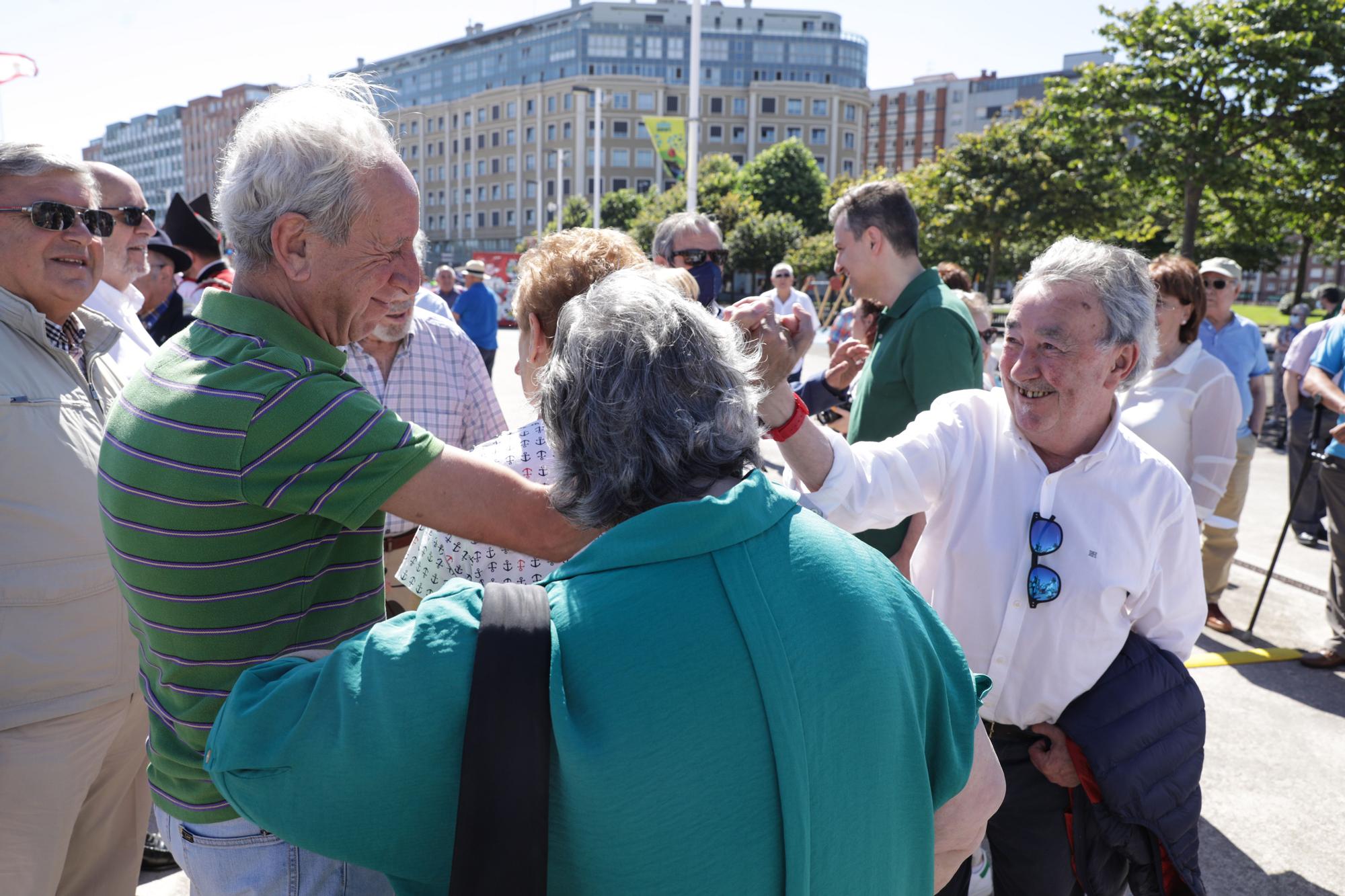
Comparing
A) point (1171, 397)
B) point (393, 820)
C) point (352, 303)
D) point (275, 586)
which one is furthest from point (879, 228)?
point (393, 820)

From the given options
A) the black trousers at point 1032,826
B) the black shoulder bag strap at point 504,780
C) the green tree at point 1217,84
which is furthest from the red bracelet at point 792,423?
the green tree at point 1217,84

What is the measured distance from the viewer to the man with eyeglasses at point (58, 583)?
210 cm

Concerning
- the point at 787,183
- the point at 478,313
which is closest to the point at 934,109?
the point at 787,183

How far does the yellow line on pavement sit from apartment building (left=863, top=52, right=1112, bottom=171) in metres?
110

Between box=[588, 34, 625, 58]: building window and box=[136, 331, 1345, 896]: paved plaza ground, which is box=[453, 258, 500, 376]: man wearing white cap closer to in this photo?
box=[136, 331, 1345, 896]: paved plaza ground

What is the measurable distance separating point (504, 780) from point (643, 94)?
94816 millimetres

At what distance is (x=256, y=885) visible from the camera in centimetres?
149

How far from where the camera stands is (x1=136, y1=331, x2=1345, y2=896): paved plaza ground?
3.20 m

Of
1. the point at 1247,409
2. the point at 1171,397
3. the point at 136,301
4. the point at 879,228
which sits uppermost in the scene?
the point at 879,228

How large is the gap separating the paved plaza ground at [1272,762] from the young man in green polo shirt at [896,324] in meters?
1.25

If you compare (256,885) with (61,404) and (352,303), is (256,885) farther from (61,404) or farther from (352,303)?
(61,404)

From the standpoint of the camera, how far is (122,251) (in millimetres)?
3672

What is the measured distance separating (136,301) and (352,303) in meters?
3.91

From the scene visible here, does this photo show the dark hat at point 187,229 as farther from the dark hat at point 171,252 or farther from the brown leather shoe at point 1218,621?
the brown leather shoe at point 1218,621
